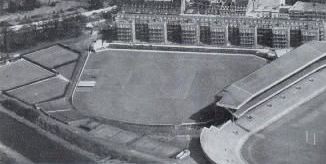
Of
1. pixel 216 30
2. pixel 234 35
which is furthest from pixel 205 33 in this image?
pixel 234 35

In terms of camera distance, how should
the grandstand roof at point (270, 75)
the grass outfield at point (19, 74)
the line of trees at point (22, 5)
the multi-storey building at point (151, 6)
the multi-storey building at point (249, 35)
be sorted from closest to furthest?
1. the grandstand roof at point (270, 75)
2. the grass outfield at point (19, 74)
3. the multi-storey building at point (249, 35)
4. the multi-storey building at point (151, 6)
5. the line of trees at point (22, 5)

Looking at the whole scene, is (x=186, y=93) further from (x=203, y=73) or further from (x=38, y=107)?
Result: (x=38, y=107)

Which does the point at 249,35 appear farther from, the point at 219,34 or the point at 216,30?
the point at 216,30

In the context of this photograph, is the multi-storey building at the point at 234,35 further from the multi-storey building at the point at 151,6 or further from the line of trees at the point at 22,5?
the line of trees at the point at 22,5

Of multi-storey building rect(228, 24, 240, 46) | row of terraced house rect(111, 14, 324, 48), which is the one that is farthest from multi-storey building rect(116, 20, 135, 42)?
multi-storey building rect(228, 24, 240, 46)

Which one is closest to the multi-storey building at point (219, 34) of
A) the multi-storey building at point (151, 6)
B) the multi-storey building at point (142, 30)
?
the multi-storey building at point (151, 6)

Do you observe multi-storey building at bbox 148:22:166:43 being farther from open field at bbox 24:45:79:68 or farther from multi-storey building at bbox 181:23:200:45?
open field at bbox 24:45:79:68
